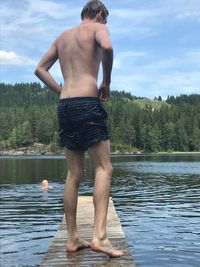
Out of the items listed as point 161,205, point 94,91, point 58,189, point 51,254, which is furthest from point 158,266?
point 58,189

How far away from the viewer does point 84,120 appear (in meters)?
6.65

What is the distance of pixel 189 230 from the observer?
17.8 meters

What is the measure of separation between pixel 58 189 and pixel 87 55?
109ft

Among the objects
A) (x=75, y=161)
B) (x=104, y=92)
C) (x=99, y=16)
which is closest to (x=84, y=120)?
(x=104, y=92)

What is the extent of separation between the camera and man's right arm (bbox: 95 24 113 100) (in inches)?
246

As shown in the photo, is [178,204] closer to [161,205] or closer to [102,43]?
[161,205]

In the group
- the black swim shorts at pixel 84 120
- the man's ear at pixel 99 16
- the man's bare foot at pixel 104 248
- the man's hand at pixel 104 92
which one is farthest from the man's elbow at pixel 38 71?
the man's bare foot at pixel 104 248

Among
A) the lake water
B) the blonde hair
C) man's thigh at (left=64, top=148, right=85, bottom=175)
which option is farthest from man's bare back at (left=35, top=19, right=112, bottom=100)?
the lake water

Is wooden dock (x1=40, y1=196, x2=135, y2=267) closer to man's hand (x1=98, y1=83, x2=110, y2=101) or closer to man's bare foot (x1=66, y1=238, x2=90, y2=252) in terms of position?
man's bare foot (x1=66, y1=238, x2=90, y2=252)

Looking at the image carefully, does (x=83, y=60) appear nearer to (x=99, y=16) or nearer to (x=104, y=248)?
(x=99, y=16)

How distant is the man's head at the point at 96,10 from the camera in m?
6.84

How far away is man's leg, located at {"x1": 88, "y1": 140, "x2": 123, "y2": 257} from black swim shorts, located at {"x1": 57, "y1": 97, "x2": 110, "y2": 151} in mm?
133

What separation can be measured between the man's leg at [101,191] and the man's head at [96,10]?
1.81 metres

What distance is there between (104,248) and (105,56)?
272cm
